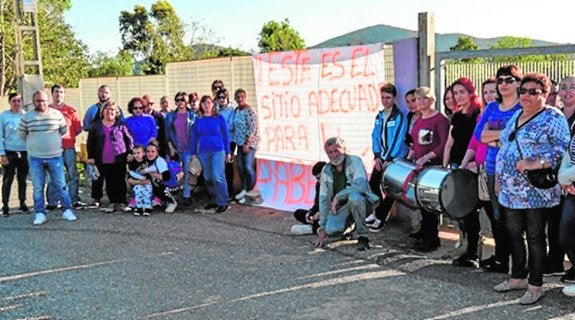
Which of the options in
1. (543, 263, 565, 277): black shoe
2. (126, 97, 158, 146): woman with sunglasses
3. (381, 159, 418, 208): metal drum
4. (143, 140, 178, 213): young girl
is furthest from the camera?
(126, 97, 158, 146): woman with sunglasses

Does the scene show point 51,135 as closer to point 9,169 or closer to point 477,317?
point 9,169

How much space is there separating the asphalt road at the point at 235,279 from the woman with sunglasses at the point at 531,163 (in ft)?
1.44

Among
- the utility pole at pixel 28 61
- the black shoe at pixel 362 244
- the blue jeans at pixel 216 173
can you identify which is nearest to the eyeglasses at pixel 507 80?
the black shoe at pixel 362 244

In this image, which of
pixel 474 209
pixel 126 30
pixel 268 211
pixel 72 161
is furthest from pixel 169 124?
pixel 126 30

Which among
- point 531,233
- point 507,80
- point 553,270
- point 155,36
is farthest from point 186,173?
point 155,36

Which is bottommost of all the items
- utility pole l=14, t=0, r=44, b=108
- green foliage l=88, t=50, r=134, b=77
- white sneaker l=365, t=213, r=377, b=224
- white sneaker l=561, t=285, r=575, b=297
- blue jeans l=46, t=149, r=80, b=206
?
white sneaker l=561, t=285, r=575, b=297

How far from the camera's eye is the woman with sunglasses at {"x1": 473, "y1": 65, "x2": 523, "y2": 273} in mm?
5047

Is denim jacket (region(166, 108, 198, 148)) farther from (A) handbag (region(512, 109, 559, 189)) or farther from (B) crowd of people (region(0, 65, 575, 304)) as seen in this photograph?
(A) handbag (region(512, 109, 559, 189))

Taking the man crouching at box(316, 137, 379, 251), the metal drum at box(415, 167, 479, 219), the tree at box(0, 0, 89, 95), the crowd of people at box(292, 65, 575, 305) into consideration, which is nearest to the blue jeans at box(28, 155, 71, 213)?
the crowd of people at box(292, 65, 575, 305)

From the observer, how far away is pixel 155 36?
41594 millimetres

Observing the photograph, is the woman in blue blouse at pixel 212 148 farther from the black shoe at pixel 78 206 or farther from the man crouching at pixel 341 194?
the man crouching at pixel 341 194

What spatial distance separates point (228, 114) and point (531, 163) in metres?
5.31

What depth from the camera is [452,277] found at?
17.6 ft

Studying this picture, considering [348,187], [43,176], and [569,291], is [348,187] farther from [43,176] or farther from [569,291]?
[43,176]
